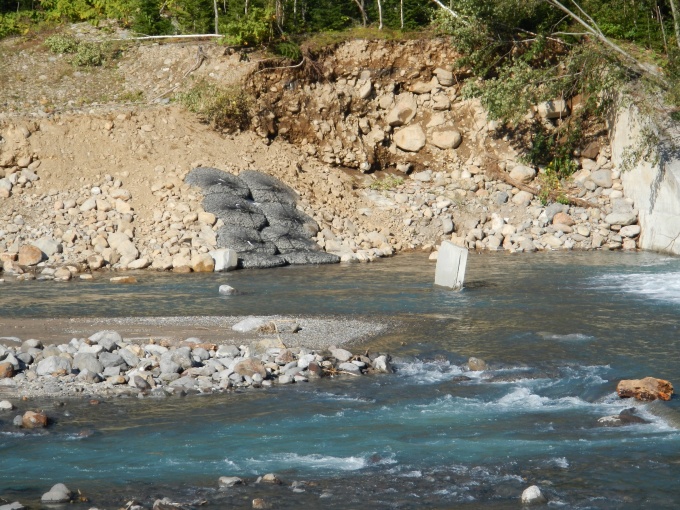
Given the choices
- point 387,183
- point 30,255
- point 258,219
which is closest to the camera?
point 30,255

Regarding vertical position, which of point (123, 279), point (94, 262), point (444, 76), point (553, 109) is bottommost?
point (123, 279)

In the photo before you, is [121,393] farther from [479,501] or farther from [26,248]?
[26,248]

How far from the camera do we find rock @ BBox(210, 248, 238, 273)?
64.5 ft

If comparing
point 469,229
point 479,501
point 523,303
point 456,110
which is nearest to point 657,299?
point 523,303

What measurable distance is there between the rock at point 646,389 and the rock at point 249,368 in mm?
4466

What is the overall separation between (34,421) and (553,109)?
67.7 feet

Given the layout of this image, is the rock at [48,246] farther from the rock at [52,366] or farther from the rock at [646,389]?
the rock at [646,389]

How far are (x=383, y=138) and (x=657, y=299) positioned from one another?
41.4 feet

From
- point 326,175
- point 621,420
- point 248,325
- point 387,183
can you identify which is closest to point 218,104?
point 326,175

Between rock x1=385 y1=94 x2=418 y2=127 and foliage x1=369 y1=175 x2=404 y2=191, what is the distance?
2.19 m

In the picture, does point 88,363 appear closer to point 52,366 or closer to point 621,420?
point 52,366

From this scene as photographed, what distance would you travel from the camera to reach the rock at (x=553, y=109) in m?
26.0

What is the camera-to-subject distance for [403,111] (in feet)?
88.5

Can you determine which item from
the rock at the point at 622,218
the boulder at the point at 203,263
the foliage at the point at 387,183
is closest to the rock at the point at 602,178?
the rock at the point at 622,218
